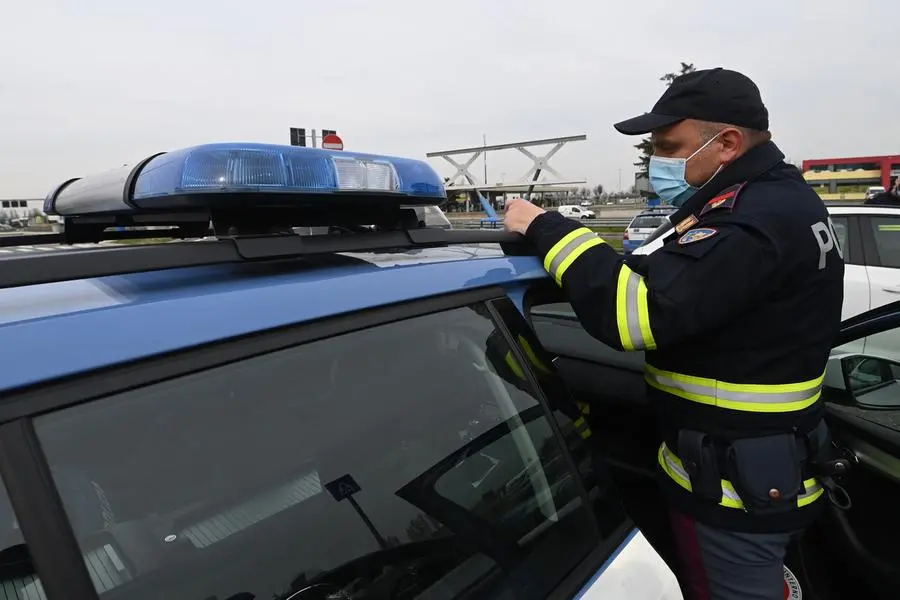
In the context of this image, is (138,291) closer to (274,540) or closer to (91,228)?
(274,540)

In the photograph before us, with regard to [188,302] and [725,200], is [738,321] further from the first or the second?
[188,302]

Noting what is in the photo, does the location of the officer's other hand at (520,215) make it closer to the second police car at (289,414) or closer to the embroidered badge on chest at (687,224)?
the second police car at (289,414)

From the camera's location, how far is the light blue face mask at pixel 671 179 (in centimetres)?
169

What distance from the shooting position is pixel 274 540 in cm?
89

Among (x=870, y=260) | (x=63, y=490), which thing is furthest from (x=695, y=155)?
(x=870, y=260)

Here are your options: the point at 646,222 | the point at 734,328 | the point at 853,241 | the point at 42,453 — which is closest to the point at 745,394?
the point at 734,328

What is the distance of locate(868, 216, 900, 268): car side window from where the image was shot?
5.64 meters

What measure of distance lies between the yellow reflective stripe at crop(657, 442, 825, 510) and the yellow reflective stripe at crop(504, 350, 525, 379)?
531mm

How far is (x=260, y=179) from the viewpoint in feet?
3.32

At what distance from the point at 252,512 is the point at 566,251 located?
36.0 inches

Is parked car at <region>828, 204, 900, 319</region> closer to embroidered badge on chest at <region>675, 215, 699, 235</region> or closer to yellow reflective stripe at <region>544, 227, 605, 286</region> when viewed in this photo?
embroidered badge on chest at <region>675, 215, 699, 235</region>

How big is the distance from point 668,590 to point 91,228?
1.89 meters

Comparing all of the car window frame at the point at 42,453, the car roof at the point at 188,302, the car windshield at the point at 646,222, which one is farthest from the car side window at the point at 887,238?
→ the car windshield at the point at 646,222

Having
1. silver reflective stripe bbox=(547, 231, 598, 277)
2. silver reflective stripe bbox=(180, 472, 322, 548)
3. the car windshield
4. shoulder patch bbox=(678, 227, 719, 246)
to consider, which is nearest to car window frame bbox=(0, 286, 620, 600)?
silver reflective stripe bbox=(180, 472, 322, 548)
